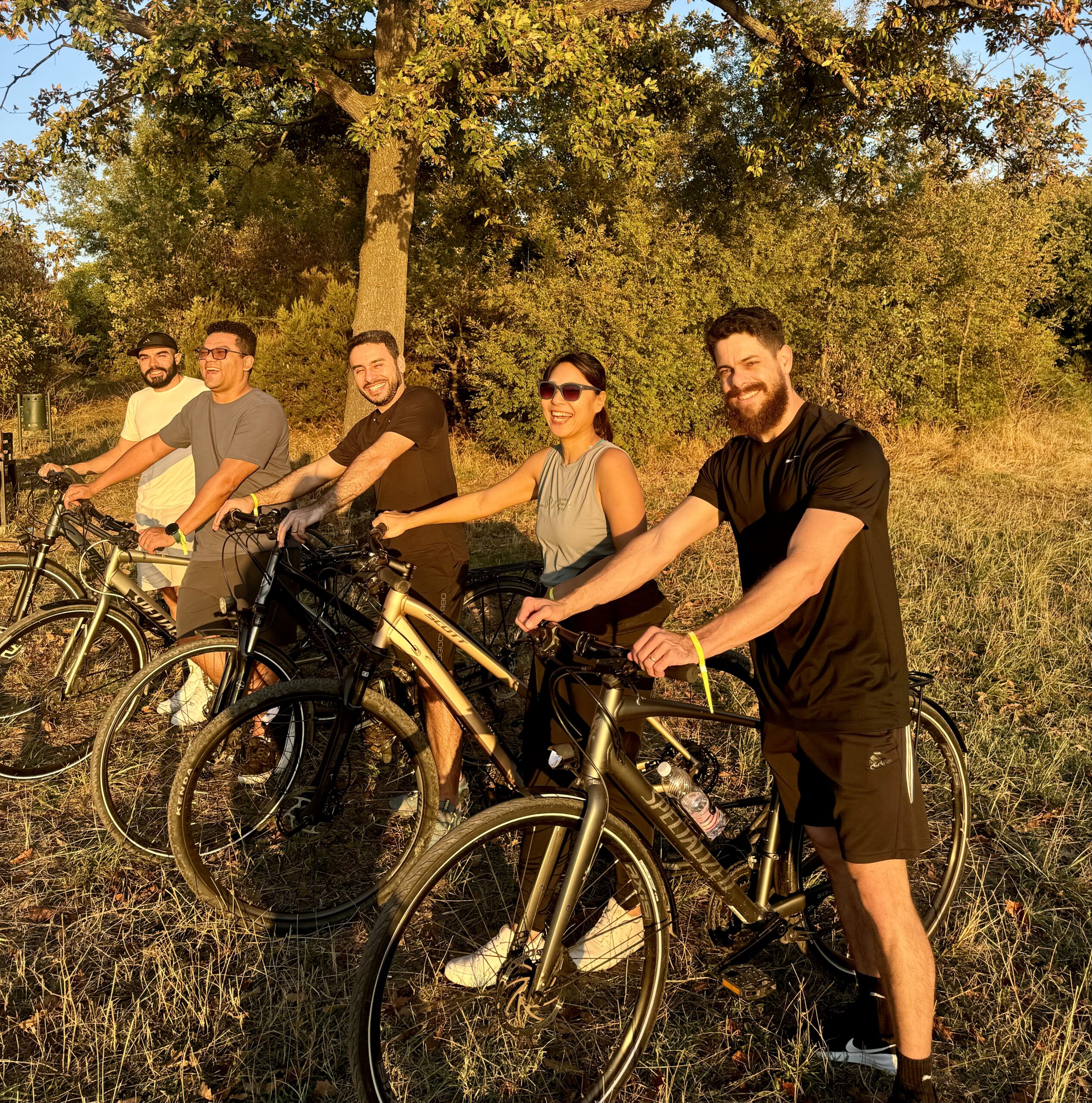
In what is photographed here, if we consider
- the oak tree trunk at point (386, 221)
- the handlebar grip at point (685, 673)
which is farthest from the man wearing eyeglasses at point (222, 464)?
the oak tree trunk at point (386, 221)

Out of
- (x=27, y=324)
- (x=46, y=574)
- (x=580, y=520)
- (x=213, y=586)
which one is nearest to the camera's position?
(x=580, y=520)

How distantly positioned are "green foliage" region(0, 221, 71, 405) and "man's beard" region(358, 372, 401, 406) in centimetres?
1743

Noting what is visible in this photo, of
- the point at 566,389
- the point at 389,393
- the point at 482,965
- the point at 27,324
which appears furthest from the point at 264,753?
the point at 27,324

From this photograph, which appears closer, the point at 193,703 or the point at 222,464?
the point at 222,464

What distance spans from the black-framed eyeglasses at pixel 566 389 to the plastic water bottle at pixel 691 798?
54.8 inches

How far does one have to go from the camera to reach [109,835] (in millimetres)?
4102

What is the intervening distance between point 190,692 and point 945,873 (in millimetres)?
3891

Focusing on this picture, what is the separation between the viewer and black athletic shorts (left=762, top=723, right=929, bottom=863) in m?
2.56

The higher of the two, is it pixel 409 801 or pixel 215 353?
pixel 215 353

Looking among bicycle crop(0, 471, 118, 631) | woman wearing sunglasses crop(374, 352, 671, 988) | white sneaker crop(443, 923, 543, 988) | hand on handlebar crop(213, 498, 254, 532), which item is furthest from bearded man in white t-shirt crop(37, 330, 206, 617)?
white sneaker crop(443, 923, 543, 988)

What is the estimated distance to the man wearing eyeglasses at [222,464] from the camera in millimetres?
4652

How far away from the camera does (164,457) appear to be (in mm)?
5641

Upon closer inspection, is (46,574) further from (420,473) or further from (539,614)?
(539,614)

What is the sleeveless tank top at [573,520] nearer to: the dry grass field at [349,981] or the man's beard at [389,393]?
the man's beard at [389,393]
